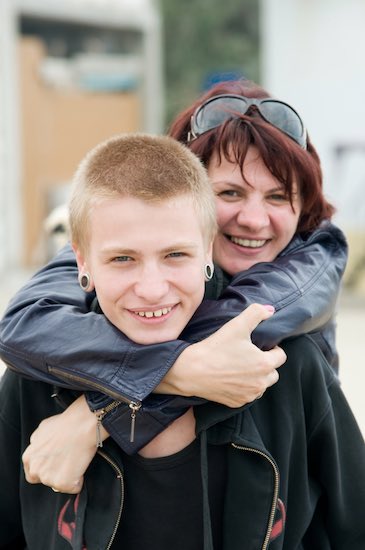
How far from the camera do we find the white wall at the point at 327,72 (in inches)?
407

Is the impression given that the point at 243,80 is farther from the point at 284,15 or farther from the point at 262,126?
the point at 284,15

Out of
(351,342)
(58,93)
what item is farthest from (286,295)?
(58,93)

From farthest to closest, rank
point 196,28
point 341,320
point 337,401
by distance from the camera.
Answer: point 196,28 → point 341,320 → point 337,401

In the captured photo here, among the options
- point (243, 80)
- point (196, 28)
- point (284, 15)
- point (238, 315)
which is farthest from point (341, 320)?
point (196, 28)

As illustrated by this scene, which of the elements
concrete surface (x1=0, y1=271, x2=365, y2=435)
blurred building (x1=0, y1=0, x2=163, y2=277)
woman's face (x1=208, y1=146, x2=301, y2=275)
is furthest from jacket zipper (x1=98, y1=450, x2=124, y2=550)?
blurred building (x1=0, y1=0, x2=163, y2=277)

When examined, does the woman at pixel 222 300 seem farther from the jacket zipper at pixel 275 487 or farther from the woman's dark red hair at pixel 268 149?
the jacket zipper at pixel 275 487

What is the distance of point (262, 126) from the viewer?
89.9 inches

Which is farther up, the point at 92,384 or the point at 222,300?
the point at 222,300

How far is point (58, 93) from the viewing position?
12820mm

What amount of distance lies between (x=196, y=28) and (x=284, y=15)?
27277 mm

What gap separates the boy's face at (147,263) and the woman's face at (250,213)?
A: 1.22 ft

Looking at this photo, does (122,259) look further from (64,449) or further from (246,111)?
(246,111)

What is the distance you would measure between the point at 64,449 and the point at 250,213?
0.76 m

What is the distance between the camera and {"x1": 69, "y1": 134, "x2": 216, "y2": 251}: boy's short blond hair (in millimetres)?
1930
